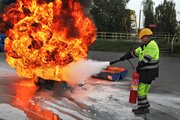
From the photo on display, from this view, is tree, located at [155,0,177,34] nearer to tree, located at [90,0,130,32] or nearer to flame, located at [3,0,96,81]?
tree, located at [90,0,130,32]

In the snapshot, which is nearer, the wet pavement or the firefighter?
the wet pavement

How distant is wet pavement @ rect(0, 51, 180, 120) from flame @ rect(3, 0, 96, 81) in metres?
0.63

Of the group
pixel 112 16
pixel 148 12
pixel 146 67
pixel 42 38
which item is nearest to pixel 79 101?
pixel 146 67

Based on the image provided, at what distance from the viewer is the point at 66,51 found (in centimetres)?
1061

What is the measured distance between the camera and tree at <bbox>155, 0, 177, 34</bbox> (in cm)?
5709

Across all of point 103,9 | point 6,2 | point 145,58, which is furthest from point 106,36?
point 145,58

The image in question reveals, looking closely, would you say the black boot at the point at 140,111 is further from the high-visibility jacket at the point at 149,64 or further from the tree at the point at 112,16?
the tree at the point at 112,16

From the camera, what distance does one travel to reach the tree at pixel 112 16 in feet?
177

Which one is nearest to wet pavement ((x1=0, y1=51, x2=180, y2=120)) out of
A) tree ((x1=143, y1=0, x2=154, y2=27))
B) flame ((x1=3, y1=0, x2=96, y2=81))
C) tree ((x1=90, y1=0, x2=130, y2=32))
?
flame ((x1=3, y1=0, x2=96, y2=81))

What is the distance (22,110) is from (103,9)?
46.8 meters

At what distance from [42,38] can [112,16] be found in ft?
155

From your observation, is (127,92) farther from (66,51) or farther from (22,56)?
(22,56)

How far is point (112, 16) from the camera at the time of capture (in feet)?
187

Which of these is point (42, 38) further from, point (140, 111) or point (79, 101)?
point (140, 111)
